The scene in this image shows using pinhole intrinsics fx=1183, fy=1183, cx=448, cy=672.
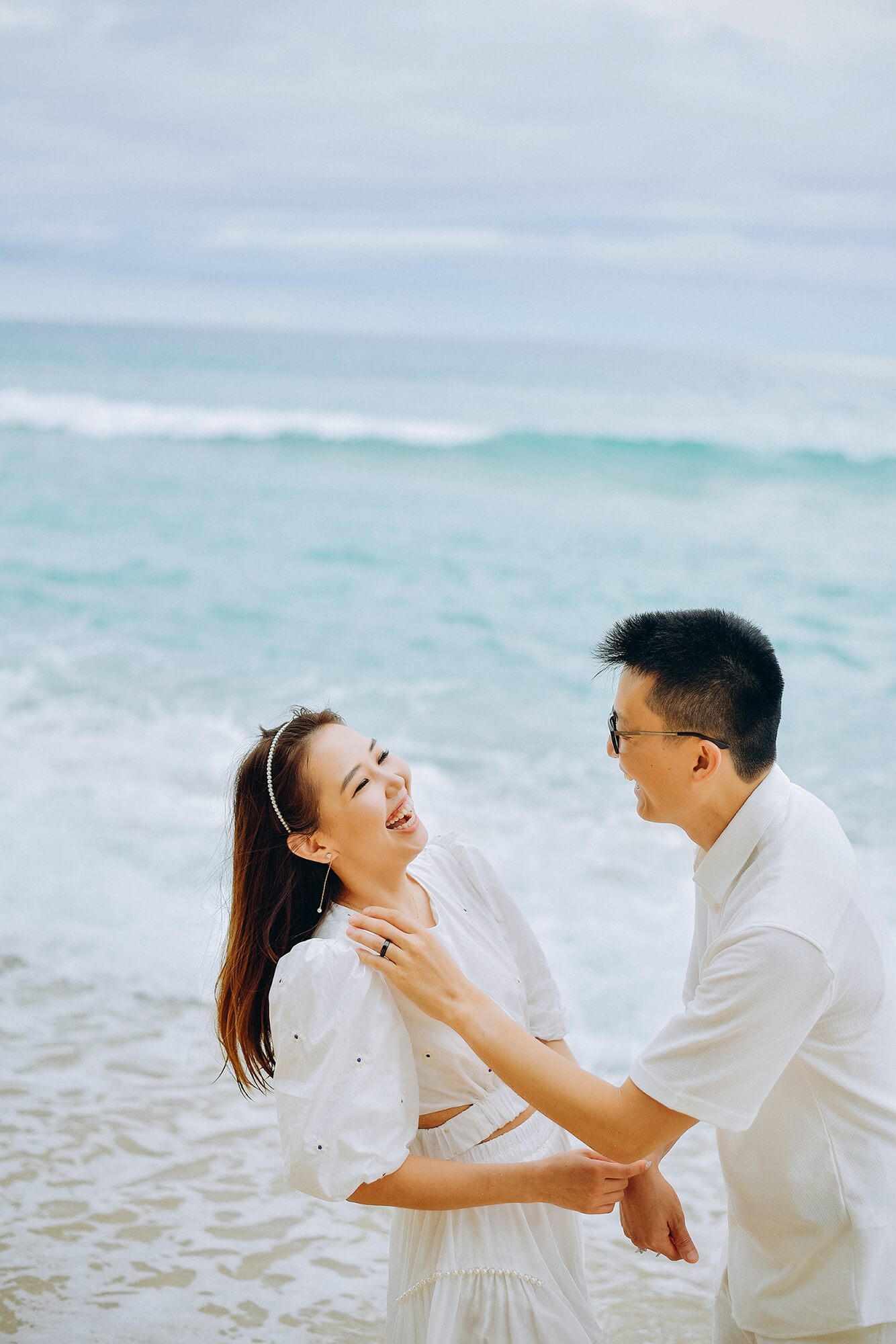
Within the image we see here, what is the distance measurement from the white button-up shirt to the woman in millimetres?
318

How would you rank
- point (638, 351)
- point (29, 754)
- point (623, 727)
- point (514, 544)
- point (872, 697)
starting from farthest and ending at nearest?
point (638, 351) → point (514, 544) → point (872, 697) → point (29, 754) → point (623, 727)

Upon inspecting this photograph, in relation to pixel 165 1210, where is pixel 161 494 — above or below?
above

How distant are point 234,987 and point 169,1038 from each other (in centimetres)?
293

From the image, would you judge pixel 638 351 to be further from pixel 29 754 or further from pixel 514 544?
pixel 29 754

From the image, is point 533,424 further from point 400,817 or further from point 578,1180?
point 578,1180

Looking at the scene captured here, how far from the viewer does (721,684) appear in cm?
213

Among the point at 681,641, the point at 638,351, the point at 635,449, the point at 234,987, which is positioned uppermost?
the point at 638,351

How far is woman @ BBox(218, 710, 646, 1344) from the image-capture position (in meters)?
2.14

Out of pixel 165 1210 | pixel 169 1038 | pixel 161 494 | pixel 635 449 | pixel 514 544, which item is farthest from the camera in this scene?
pixel 635 449

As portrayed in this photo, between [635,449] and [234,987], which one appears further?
[635,449]

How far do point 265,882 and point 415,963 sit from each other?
48cm

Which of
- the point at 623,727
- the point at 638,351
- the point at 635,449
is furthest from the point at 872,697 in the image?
the point at 638,351

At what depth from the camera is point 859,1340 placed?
2.05 metres

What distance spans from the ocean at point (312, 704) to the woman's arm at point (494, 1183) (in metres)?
0.89
